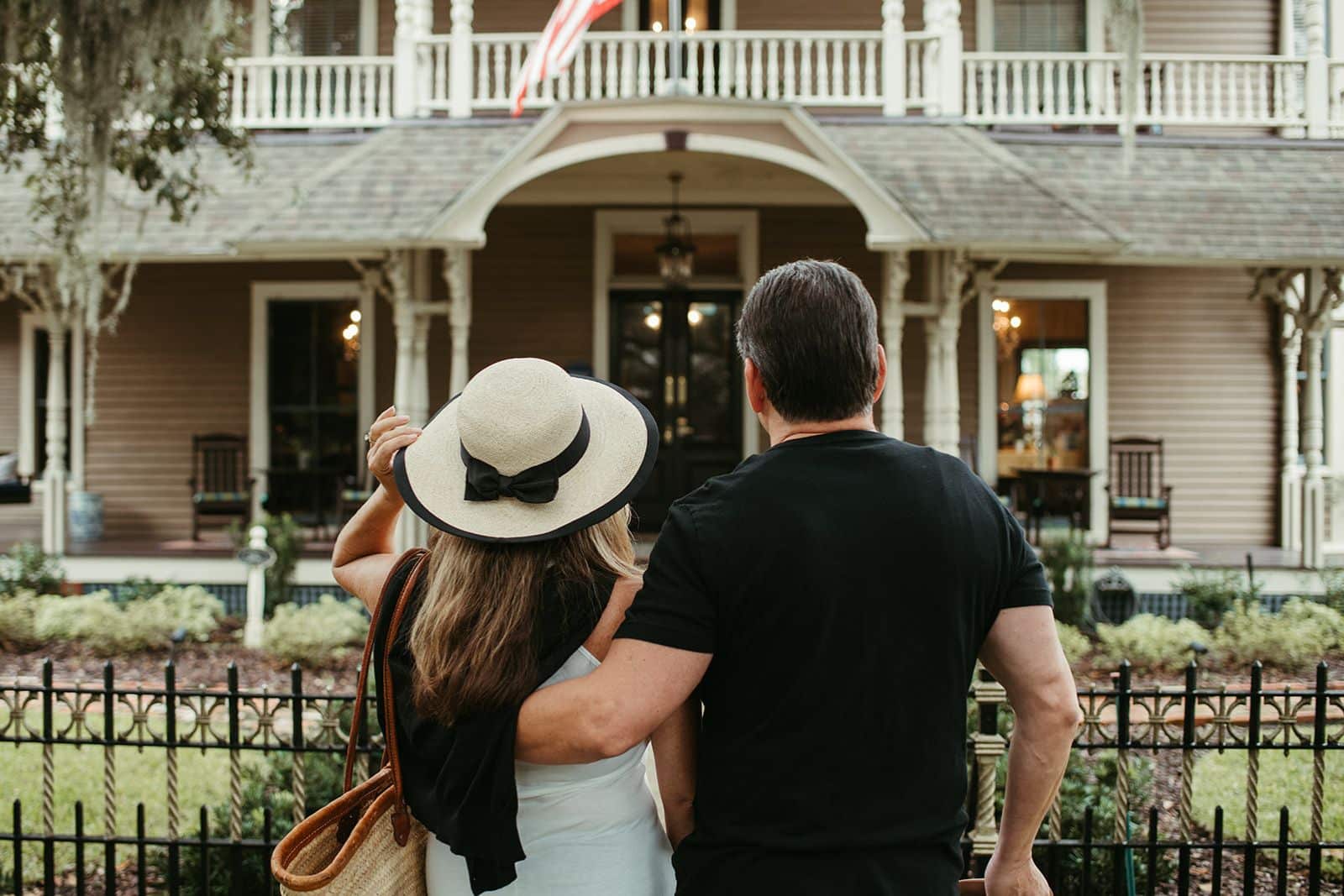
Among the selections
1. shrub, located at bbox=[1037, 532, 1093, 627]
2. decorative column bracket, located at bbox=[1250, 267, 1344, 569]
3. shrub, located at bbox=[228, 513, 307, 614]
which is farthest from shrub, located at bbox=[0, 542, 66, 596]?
decorative column bracket, located at bbox=[1250, 267, 1344, 569]

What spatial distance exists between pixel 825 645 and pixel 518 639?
44cm

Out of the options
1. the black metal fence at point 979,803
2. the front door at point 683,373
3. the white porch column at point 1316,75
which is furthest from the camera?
the front door at point 683,373

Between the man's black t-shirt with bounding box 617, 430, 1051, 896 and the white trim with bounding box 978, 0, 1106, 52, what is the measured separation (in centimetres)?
1076

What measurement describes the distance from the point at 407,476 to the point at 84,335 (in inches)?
431

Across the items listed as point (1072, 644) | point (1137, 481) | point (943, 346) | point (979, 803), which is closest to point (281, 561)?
point (943, 346)

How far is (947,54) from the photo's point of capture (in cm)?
959

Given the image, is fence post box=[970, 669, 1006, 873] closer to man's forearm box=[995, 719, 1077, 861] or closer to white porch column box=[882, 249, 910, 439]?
man's forearm box=[995, 719, 1077, 861]

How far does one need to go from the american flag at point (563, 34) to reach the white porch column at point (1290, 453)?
7.35 m

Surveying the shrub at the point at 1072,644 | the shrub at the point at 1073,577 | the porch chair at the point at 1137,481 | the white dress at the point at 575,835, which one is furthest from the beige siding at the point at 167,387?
the white dress at the point at 575,835

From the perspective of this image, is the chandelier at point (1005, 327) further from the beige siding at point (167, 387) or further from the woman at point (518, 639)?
the woman at point (518, 639)

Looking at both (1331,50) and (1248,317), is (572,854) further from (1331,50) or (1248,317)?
(1331,50)

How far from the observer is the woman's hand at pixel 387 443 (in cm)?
187

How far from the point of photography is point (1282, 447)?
430 inches

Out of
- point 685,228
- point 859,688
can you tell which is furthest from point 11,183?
point 859,688
